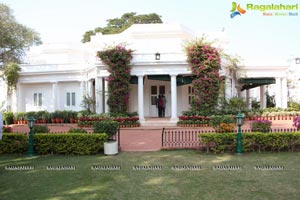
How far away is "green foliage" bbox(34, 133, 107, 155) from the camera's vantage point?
8.80m

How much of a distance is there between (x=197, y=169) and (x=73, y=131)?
5.15m

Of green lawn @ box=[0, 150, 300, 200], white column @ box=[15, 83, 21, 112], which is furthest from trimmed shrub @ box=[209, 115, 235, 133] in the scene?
white column @ box=[15, 83, 21, 112]

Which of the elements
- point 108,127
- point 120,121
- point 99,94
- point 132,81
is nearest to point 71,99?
point 99,94

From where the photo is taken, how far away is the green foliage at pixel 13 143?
9.02m

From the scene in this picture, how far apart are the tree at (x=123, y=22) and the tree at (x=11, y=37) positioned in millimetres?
18356

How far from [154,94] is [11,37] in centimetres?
1219

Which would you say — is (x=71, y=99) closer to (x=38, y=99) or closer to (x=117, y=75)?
(x=38, y=99)

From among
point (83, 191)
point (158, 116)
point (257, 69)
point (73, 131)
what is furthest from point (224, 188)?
point (257, 69)

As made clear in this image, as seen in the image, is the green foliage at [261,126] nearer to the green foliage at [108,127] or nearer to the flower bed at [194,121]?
the green foliage at [108,127]

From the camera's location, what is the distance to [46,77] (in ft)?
70.5

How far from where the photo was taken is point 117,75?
52.8 ft

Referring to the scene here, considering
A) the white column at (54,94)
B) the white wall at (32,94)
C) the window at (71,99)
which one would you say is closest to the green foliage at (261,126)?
the window at (71,99)

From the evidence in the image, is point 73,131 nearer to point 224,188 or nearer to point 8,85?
point 224,188

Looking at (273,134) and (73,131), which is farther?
(73,131)
